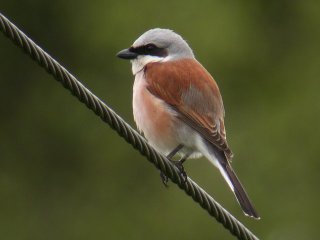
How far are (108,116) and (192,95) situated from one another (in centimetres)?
168

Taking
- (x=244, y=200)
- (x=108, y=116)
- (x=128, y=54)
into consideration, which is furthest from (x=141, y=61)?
(x=108, y=116)

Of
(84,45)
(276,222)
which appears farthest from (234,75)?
(276,222)

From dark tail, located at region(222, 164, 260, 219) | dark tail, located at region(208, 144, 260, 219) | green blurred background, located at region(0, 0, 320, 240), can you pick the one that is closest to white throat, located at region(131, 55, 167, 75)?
dark tail, located at region(208, 144, 260, 219)

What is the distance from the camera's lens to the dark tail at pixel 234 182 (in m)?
5.98

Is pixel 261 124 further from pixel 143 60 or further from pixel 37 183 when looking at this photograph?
pixel 143 60

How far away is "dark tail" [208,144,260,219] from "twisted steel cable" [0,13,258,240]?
0.61 metres

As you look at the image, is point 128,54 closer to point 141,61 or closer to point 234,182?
point 141,61

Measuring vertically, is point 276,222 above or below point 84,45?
below

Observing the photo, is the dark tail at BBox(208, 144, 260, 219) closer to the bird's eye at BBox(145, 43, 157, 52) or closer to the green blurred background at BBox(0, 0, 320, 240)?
the bird's eye at BBox(145, 43, 157, 52)

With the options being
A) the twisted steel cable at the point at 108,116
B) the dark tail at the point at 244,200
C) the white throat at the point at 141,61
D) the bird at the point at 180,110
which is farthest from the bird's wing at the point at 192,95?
the twisted steel cable at the point at 108,116

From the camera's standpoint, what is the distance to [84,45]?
17766 millimetres

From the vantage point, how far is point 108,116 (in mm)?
4977

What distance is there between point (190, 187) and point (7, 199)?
1124 cm

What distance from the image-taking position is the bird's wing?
636 centimetres
